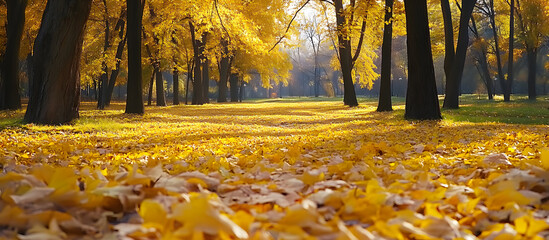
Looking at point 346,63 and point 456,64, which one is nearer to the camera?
point 456,64

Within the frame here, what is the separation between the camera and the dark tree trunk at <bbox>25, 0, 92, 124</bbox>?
30.8 feet

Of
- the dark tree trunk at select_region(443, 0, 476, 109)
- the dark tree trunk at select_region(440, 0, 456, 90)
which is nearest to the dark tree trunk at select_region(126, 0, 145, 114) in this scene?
the dark tree trunk at select_region(440, 0, 456, 90)

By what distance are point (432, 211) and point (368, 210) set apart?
0.26 m

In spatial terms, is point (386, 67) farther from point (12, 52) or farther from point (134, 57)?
point (12, 52)

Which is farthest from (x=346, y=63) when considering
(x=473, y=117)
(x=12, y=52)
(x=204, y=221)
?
(x=204, y=221)

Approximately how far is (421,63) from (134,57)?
934cm

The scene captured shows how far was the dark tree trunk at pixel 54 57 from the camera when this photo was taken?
9.39 meters

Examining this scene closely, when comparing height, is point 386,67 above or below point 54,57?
above

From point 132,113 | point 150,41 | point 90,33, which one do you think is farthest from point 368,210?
point 90,33

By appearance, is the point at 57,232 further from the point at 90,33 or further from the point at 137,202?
the point at 90,33

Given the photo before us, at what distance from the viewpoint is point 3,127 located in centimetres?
853

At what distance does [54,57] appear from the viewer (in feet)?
30.8

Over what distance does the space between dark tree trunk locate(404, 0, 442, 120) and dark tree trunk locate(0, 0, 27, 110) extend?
49.4 feet

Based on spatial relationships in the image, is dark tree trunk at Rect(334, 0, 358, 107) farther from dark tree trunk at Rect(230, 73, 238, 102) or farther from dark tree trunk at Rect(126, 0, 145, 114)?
dark tree trunk at Rect(230, 73, 238, 102)
